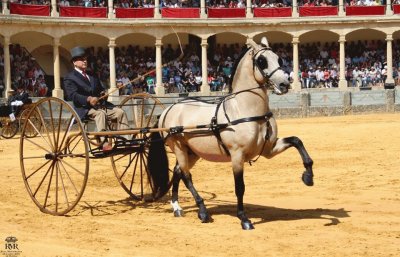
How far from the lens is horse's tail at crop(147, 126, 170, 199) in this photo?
9.52m

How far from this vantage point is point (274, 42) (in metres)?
41.9

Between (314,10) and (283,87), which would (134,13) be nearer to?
(314,10)

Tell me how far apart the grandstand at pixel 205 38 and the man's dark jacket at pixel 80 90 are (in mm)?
24474

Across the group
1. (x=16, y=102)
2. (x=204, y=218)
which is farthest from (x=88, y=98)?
(x=16, y=102)

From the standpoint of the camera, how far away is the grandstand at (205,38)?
117 feet

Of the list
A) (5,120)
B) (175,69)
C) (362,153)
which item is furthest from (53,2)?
(362,153)

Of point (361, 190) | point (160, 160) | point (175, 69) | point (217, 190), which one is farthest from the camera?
point (175, 69)

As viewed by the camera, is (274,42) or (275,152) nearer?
(275,152)

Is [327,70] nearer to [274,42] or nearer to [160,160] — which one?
[274,42]

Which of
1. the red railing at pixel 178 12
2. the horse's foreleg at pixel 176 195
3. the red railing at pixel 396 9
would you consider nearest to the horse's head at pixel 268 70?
the horse's foreleg at pixel 176 195

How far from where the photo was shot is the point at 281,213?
Answer: 28.7ft

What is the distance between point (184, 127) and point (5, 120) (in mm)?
15102

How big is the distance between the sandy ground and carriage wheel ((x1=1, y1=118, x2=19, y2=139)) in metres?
8.10

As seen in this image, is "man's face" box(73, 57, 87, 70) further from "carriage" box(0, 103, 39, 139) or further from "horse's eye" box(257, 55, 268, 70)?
"carriage" box(0, 103, 39, 139)
